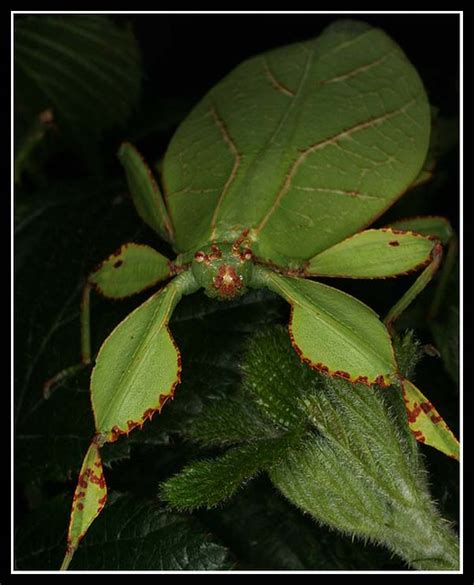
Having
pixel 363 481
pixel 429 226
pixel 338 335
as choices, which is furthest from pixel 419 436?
pixel 429 226

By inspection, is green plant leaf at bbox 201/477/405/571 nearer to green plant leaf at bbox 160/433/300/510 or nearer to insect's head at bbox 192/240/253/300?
green plant leaf at bbox 160/433/300/510

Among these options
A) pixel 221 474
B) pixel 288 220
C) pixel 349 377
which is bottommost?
pixel 221 474

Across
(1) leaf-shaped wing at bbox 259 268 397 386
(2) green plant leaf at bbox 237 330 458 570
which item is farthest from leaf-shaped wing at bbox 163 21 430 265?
(2) green plant leaf at bbox 237 330 458 570

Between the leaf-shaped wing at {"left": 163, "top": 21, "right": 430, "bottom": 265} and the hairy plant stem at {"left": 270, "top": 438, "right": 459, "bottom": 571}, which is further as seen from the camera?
the leaf-shaped wing at {"left": 163, "top": 21, "right": 430, "bottom": 265}

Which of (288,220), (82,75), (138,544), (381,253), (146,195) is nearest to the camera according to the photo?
(138,544)

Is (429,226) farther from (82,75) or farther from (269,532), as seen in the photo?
(82,75)

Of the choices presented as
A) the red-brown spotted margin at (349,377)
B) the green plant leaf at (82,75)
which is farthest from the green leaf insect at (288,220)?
the green plant leaf at (82,75)

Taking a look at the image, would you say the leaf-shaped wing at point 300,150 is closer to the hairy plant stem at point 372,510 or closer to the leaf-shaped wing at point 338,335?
the leaf-shaped wing at point 338,335
